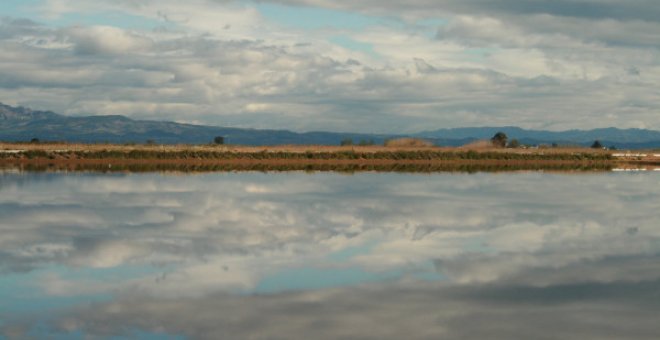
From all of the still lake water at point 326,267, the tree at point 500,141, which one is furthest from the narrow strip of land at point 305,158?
the still lake water at point 326,267

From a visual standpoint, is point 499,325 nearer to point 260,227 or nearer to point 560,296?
point 560,296

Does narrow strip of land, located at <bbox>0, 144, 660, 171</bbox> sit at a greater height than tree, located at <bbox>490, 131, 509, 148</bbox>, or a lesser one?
lesser

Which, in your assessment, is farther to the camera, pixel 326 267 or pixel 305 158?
pixel 305 158

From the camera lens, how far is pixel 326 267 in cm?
1383

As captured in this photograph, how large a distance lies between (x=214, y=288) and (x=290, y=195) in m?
16.1

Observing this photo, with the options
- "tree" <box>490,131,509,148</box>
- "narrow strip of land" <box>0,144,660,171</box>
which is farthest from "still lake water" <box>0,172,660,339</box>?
"tree" <box>490,131,509,148</box>

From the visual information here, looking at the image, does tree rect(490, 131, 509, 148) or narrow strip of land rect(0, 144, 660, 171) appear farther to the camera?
tree rect(490, 131, 509, 148)

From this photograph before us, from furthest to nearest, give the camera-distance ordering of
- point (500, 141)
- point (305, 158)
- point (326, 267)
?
point (500, 141)
point (305, 158)
point (326, 267)

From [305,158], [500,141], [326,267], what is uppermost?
[500,141]

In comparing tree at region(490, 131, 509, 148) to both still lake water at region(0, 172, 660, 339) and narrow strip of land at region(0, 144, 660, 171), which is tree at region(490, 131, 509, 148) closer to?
narrow strip of land at region(0, 144, 660, 171)

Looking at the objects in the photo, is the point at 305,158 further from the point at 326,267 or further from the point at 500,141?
the point at 326,267

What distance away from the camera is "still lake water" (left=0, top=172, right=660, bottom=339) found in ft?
32.8

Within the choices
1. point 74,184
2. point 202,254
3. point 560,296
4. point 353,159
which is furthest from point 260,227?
point 353,159

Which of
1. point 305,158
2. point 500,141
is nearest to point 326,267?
point 305,158
